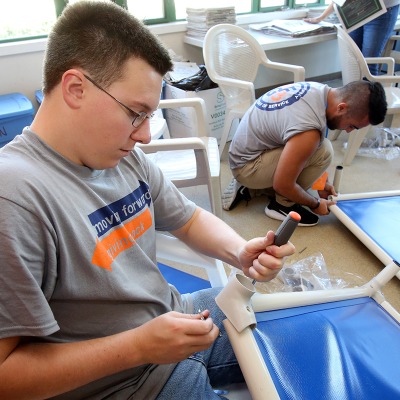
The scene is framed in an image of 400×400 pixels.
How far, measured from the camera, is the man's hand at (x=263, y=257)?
760 millimetres

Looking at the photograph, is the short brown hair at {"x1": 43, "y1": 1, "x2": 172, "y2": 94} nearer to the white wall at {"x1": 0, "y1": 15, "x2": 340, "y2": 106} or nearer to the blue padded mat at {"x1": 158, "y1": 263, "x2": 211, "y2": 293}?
the blue padded mat at {"x1": 158, "y1": 263, "x2": 211, "y2": 293}

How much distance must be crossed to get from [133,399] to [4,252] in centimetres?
39

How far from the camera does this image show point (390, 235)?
1.76m

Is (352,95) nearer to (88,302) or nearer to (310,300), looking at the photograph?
(310,300)

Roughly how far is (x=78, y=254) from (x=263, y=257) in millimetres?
382

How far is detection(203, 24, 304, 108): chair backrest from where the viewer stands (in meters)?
2.54

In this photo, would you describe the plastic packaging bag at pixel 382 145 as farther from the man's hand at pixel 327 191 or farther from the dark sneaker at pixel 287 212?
the dark sneaker at pixel 287 212

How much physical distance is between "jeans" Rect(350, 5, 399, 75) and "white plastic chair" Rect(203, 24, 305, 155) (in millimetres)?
1011

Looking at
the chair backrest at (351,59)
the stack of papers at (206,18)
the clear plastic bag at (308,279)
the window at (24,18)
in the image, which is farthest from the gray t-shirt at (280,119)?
the window at (24,18)

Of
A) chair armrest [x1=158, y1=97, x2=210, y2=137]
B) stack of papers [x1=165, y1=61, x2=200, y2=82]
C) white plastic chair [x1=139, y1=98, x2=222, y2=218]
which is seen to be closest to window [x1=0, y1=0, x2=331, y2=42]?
stack of papers [x1=165, y1=61, x2=200, y2=82]

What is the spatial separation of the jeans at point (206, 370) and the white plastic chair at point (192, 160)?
752 mm

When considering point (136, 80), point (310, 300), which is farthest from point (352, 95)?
point (136, 80)

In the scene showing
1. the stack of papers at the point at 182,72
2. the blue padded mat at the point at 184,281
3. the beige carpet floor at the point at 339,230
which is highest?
the stack of papers at the point at 182,72

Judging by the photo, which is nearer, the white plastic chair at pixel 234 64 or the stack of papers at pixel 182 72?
the white plastic chair at pixel 234 64
